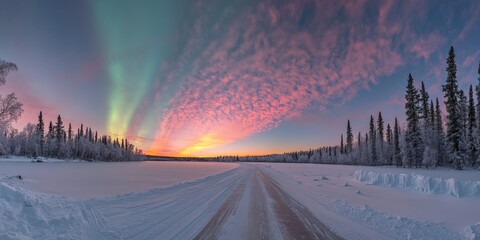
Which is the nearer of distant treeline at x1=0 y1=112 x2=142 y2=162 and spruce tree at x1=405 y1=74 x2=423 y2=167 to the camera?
spruce tree at x1=405 y1=74 x2=423 y2=167

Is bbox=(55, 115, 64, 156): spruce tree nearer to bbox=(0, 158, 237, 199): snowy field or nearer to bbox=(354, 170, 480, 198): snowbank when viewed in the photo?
bbox=(0, 158, 237, 199): snowy field

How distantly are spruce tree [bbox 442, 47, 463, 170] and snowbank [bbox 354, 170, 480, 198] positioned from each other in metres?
25.1

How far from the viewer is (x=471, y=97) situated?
150ft

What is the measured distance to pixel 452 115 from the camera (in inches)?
1682

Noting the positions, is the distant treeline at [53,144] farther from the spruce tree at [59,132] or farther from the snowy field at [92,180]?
the snowy field at [92,180]

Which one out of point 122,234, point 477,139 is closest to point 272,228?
point 122,234

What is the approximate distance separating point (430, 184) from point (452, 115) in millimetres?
32212

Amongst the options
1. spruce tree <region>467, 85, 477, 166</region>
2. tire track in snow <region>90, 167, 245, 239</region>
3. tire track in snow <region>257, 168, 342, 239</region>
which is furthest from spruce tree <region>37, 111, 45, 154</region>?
spruce tree <region>467, 85, 477, 166</region>

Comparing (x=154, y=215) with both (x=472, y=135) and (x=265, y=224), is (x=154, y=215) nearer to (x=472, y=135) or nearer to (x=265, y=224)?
(x=265, y=224)

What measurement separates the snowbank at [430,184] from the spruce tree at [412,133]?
31.3 metres

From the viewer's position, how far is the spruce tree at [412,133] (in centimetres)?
5091

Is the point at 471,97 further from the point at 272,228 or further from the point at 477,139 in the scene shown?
the point at 272,228

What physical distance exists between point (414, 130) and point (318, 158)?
114041 millimetres

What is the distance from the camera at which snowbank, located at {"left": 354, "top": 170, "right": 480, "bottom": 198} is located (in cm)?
1591
